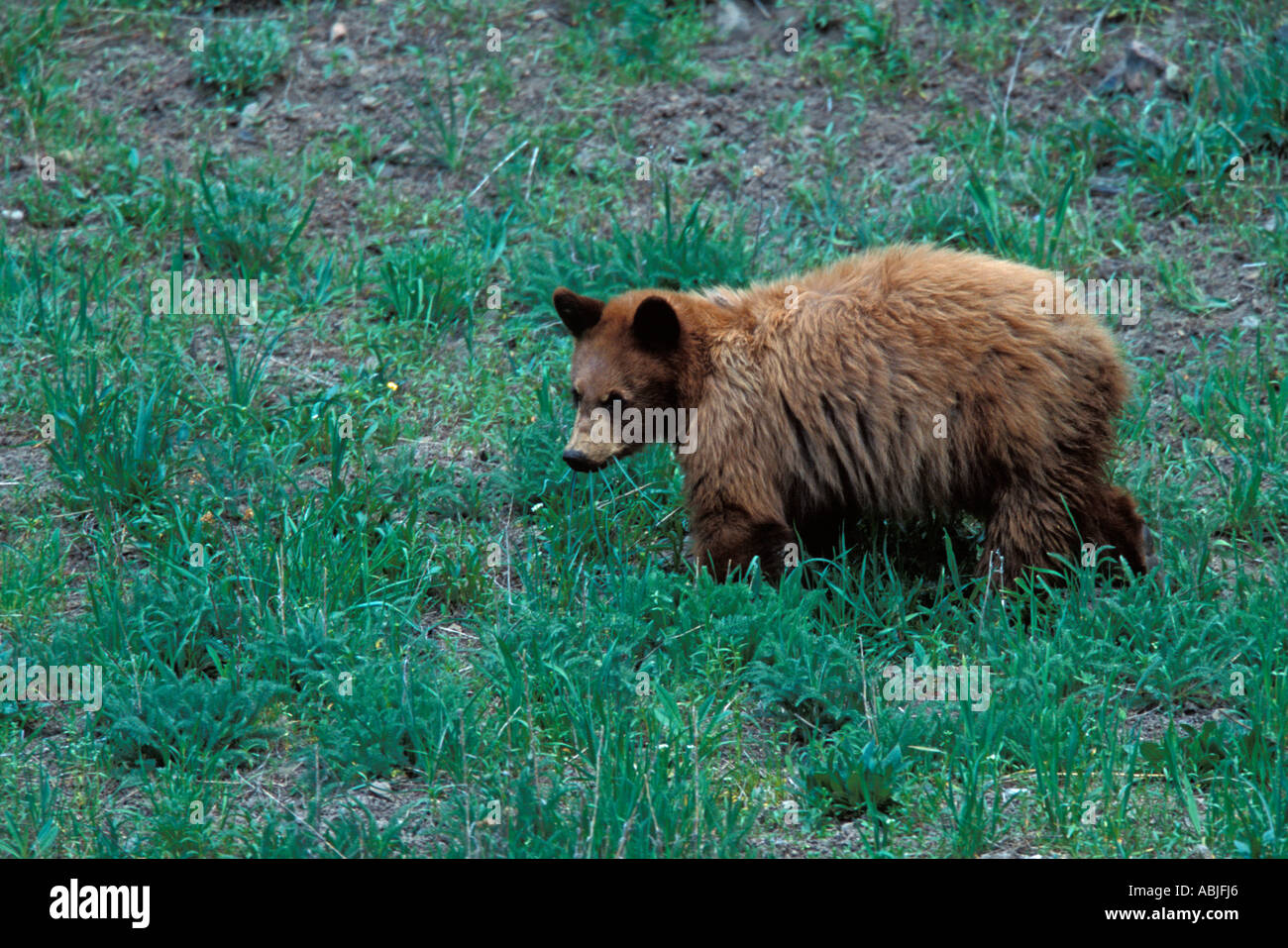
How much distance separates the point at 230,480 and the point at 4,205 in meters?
3.29

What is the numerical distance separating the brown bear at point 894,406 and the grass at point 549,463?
0.28 metres

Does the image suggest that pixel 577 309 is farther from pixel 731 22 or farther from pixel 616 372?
pixel 731 22

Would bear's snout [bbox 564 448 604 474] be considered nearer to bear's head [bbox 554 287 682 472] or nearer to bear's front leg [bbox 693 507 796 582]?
bear's head [bbox 554 287 682 472]

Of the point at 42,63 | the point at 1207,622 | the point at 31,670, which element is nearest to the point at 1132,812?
the point at 1207,622

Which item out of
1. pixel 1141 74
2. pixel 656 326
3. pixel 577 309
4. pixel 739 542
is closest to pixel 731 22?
pixel 1141 74

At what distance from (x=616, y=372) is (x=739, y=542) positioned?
0.90 m

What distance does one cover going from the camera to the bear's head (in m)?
5.60

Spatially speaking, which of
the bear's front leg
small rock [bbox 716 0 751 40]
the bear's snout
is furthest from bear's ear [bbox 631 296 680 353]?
small rock [bbox 716 0 751 40]

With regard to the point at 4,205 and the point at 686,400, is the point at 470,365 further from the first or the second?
the point at 4,205

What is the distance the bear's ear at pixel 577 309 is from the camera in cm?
571

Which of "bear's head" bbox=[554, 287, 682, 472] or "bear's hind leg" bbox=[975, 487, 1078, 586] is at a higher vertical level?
"bear's head" bbox=[554, 287, 682, 472]

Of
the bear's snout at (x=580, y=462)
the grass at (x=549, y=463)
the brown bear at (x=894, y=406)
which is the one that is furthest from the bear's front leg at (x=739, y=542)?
the bear's snout at (x=580, y=462)

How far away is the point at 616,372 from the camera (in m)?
5.66

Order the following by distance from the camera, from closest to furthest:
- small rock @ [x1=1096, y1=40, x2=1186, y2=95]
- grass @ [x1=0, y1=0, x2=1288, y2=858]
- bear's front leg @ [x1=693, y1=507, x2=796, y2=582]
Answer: grass @ [x1=0, y1=0, x2=1288, y2=858]
bear's front leg @ [x1=693, y1=507, x2=796, y2=582]
small rock @ [x1=1096, y1=40, x2=1186, y2=95]
